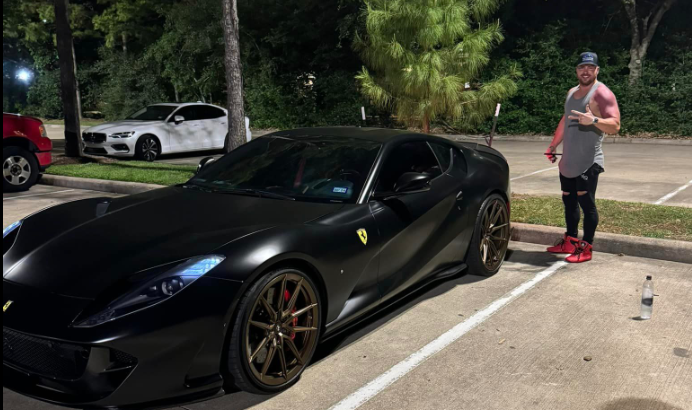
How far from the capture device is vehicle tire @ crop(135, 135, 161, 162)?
15.5m

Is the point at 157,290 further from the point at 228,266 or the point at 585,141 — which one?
the point at 585,141

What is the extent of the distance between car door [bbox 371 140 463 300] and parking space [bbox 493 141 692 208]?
5.18m

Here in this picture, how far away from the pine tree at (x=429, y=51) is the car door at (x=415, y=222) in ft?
20.8

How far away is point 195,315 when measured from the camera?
3084mm

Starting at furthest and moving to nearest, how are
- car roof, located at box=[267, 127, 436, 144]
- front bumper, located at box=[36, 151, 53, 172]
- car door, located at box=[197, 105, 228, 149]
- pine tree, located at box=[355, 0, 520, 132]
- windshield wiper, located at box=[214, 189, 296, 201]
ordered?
car door, located at box=[197, 105, 228, 149] → front bumper, located at box=[36, 151, 53, 172] → pine tree, located at box=[355, 0, 520, 132] → car roof, located at box=[267, 127, 436, 144] → windshield wiper, located at box=[214, 189, 296, 201]

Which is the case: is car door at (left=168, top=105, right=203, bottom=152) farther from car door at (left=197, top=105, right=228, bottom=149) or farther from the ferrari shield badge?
the ferrari shield badge

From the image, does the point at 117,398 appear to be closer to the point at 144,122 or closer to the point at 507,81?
the point at 507,81

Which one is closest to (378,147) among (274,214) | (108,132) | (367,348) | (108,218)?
(274,214)

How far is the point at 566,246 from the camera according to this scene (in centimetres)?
643

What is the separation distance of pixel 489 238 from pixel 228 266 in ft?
9.84

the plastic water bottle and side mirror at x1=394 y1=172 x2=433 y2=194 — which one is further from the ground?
side mirror at x1=394 y1=172 x2=433 y2=194

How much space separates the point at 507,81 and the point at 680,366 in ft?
30.9

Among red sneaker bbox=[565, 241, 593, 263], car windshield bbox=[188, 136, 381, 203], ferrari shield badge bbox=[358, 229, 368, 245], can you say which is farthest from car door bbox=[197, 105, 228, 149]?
ferrari shield badge bbox=[358, 229, 368, 245]

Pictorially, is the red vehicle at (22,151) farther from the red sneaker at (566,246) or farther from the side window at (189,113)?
the red sneaker at (566,246)
